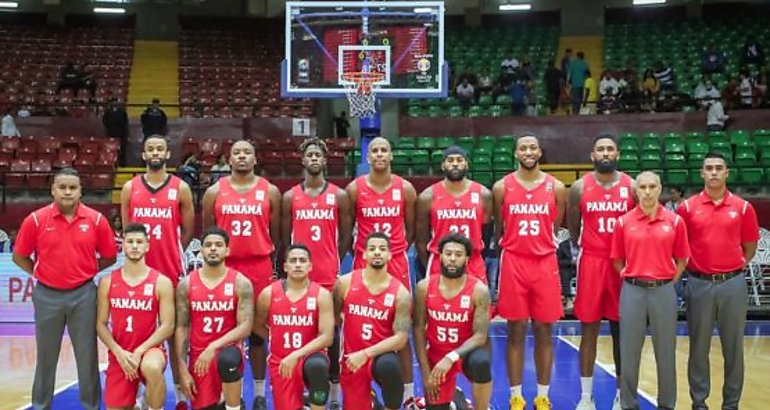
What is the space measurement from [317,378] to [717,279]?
2.97 m

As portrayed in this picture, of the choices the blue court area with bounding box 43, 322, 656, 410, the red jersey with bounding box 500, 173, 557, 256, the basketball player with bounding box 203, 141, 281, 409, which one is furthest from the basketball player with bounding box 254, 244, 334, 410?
the red jersey with bounding box 500, 173, 557, 256

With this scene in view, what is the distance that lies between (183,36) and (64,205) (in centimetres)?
1888

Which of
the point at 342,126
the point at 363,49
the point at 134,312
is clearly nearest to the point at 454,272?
the point at 134,312

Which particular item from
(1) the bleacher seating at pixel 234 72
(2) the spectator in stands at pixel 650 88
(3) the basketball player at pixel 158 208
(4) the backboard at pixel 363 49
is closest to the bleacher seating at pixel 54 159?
(1) the bleacher seating at pixel 234 72

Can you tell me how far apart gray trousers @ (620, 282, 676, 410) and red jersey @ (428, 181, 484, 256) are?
1.14 m

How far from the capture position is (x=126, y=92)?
21.4m

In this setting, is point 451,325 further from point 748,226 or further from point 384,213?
point 748,226

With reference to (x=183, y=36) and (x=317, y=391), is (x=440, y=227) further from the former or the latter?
(x=183, y=36)

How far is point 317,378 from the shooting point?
5711 mm

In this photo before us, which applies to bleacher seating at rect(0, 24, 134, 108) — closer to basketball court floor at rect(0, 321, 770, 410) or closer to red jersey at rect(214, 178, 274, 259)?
basketball court floor at rect(0, 321, 770, 410)

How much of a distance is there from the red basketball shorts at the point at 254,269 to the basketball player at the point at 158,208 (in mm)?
437

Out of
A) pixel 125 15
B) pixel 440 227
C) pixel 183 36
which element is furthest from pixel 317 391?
pixel 125 15

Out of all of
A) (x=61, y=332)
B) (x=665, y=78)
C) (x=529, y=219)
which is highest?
(x=665, y=78)

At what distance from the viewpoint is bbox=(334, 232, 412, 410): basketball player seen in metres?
5.88
